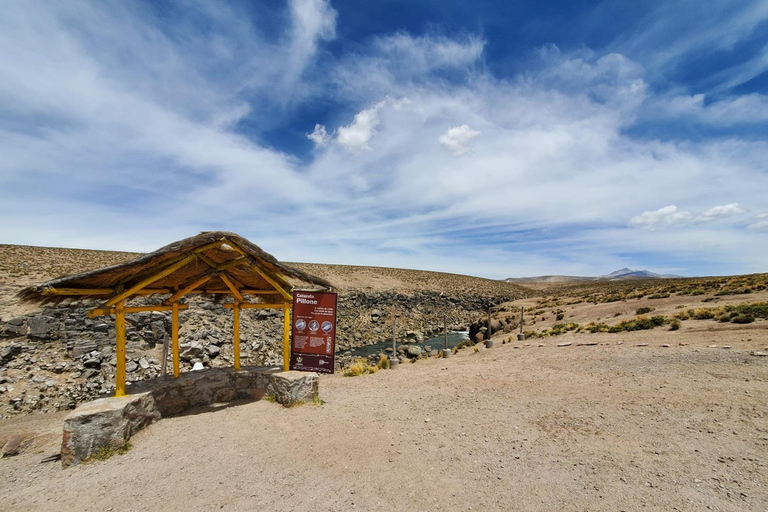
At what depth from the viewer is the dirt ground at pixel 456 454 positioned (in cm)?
436

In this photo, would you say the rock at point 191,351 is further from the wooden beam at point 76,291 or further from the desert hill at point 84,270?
the wooden beam at point 76,291

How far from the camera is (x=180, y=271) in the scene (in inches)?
329

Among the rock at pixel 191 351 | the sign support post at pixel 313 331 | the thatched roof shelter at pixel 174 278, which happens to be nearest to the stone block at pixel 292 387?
the sign support post at pixel 313 331

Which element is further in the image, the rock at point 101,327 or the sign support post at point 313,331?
the rock at point 101,327

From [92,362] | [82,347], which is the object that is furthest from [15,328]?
[92,362]

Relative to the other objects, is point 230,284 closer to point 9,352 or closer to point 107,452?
point 107,452

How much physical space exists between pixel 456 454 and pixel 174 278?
7648mm

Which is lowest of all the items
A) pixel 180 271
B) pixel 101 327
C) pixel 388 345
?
pixel 388 345

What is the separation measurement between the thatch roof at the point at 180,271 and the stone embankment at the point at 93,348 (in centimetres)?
310

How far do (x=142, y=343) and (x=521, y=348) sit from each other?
17213mm

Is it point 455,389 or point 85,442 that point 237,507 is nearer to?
point 85,442

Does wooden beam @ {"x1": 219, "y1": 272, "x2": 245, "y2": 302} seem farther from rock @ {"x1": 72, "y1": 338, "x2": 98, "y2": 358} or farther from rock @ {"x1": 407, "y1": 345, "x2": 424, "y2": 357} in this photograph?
rock @ {"x1": 407, "y1": 345, "x2": 424, "y2": 357}

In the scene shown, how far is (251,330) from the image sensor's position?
70.4ft

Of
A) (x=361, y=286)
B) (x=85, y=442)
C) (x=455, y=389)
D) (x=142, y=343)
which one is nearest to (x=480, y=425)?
(x=455, y=389)
